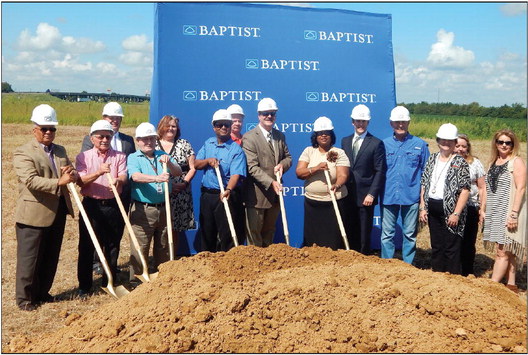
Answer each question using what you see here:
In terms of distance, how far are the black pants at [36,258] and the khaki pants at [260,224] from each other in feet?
6.34

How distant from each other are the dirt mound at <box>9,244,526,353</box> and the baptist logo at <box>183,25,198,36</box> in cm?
332

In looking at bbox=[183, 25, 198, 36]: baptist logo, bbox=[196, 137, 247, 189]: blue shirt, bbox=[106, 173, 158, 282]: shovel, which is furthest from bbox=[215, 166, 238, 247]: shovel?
bbox=[183, 25, 198, 36]: baptist logo

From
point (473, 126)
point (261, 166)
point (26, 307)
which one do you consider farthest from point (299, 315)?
point (473, 126)

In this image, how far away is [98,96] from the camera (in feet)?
98.4

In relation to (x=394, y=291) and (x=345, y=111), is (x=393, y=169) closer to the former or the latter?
(x=345, y=111)

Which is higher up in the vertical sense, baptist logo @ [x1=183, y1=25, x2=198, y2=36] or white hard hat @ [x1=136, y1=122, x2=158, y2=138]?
baptist logo @ [x1=183, y1=25, x2=198, y2=36]

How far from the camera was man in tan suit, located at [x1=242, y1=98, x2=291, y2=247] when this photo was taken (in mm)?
6062

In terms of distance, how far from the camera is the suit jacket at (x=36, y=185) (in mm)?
4984

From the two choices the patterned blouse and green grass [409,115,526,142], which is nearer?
the patterned blouse

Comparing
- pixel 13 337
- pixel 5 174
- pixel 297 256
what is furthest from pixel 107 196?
pixel 5 174

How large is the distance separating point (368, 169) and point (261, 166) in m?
Answer: 1.19

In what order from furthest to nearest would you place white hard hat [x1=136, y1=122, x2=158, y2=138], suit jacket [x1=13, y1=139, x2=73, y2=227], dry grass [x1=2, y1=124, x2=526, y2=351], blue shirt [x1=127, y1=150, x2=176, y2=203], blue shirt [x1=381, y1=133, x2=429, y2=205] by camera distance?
blue shirt [x1=381, y1=133, x2=429, y2=205]
blue shirt [x1=127, y1=150, x2=176, y2=203]
white hard hat [x1=136, y1=122, x2=158, y2=138]
suit jacket [x1=13, y1=139, x2=73, y2=227]
dry grass [x1=2, y1=124, x2=526, y2=351]

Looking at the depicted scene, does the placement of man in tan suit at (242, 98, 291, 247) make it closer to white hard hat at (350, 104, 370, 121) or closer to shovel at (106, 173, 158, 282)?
white hard hat at (350, 104, 370, 121)

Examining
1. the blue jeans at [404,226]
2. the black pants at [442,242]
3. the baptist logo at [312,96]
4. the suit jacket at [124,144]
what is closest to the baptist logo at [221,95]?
the baptist logo at [312,96]
